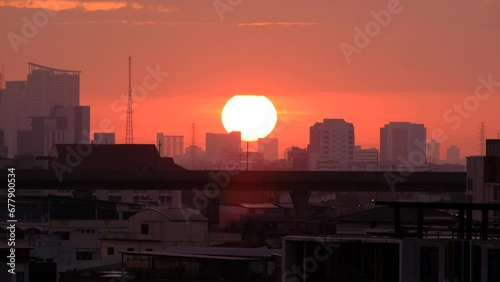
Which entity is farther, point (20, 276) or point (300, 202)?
point (300, 202)

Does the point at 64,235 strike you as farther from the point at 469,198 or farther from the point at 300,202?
the point at 300,202

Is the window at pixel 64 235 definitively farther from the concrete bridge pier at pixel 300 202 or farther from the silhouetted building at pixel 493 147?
the silhouetted building at pixel 493 147

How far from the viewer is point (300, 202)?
3688 inches

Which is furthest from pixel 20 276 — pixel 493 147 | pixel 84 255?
pixel 84 255

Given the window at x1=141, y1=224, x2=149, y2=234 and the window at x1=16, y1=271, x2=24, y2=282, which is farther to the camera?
the window at x1=141, y1=224, x2=149, y2=234

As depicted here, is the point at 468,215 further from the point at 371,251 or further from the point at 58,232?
the point at 58,232

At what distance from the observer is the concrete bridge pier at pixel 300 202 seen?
84.8 m

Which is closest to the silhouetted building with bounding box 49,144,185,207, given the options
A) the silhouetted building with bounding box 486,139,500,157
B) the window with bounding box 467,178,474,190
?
the window with bounding box 467,178,474,190

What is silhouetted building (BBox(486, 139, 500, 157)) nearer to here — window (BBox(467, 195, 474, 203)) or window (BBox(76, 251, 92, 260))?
window (BBox(467, 195, 474, 203))

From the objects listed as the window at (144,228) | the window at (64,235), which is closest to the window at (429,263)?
the window at (144,228)

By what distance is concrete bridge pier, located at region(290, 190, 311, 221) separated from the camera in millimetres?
84812

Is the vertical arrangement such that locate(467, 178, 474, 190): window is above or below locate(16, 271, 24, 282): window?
above

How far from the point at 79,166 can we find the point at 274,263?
87.5 meters

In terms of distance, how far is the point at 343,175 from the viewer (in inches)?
3875
